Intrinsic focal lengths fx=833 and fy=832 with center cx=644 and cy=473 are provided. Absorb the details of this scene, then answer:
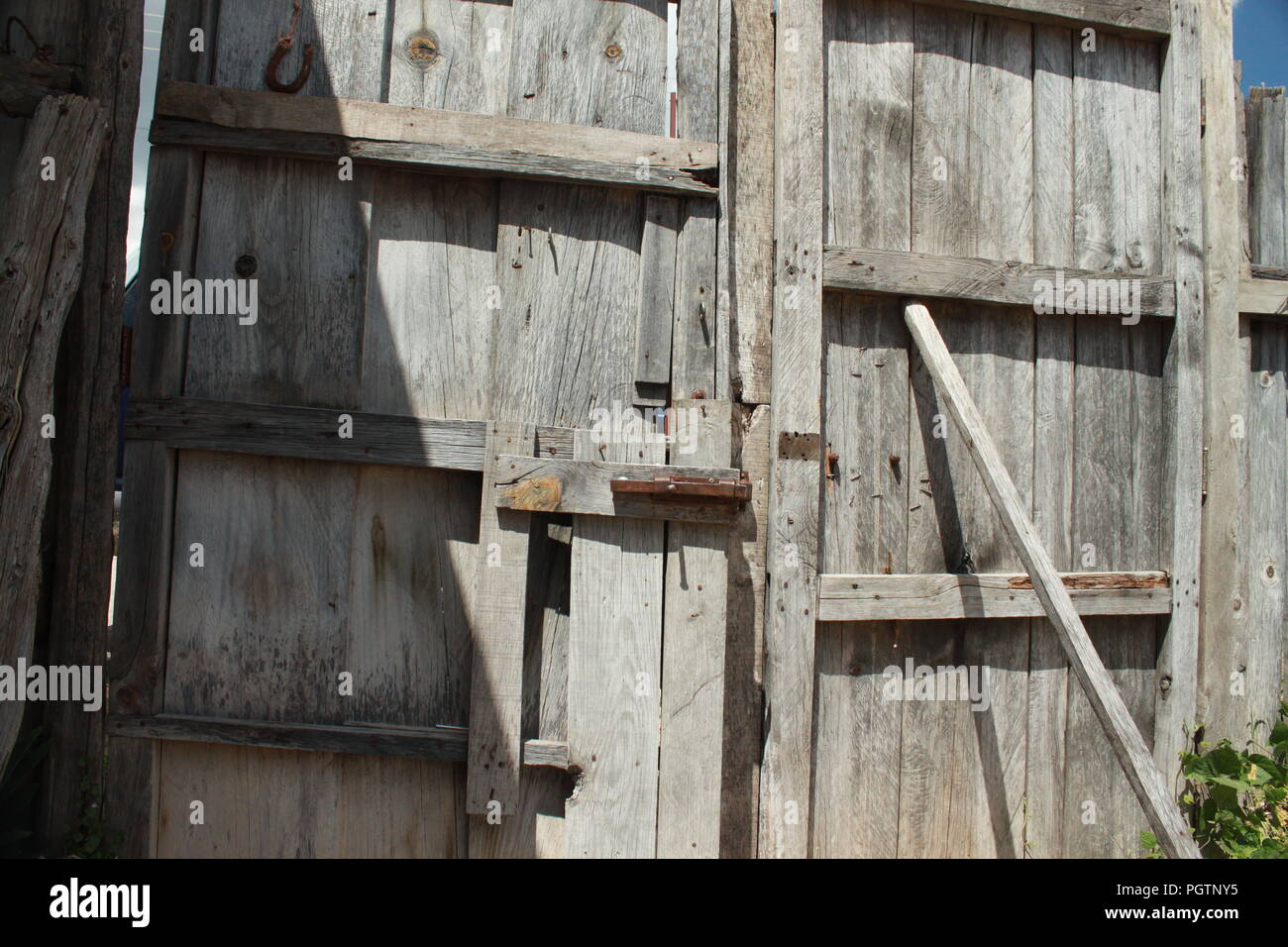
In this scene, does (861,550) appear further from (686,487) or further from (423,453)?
(423,453)

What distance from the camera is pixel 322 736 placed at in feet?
8.21

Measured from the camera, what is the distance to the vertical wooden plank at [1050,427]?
9.74 ft

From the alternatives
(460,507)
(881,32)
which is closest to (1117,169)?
(881,32)

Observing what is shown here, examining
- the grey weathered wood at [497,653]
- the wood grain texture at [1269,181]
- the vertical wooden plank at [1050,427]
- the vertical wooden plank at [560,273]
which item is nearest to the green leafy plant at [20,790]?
the grey weathered wood at [497,653]

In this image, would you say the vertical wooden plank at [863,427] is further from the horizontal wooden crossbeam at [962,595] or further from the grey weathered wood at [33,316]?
the grey weathered wood at [33,316]

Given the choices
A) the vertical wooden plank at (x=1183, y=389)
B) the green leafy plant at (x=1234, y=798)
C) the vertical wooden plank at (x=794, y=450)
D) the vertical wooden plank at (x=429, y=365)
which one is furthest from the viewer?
the vertical wooden plank at (x=1183, y=389)

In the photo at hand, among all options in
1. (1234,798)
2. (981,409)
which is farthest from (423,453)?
(1234,798)

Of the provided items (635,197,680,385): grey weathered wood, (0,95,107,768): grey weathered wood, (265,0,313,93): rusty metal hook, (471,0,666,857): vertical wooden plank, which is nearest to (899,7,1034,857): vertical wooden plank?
(635,197,680,385): grey weathered wood

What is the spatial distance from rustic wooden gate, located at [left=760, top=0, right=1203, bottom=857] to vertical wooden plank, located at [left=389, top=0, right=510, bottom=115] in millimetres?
938

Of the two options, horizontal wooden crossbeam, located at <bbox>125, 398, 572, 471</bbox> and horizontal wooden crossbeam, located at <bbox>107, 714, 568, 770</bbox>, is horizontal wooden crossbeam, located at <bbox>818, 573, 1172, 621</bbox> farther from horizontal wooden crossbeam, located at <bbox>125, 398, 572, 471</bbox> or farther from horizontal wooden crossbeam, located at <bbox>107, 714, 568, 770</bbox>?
horizontal wooden crossbeam, located at <bbox>125, 398, 572, 471</bbox>

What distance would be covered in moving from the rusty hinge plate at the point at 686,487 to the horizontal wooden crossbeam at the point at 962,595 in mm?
497

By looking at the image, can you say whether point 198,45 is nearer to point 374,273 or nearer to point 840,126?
point 374,273

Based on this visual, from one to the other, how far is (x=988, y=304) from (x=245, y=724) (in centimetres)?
280

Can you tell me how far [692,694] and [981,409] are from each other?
4.72 ft
